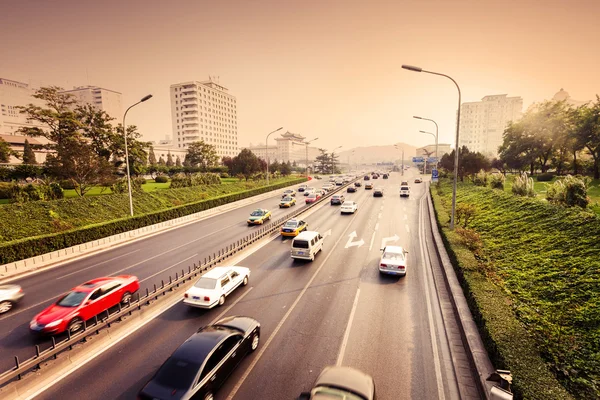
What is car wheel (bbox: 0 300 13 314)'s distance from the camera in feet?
42.5

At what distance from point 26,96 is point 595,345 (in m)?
249

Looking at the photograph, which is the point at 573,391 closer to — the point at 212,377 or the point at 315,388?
the point at 315,388

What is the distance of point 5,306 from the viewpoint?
1311cm

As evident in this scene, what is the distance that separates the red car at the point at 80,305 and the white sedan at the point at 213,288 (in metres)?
3.26

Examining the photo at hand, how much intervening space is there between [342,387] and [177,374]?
4196 mm

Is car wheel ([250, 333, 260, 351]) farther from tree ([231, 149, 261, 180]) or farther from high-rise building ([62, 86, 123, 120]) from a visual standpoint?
high-rise building ([62, 86, 123, 120])

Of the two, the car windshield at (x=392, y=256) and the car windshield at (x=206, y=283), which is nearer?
the car windshield at (x=206, y=283)

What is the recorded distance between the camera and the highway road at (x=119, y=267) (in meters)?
11.1

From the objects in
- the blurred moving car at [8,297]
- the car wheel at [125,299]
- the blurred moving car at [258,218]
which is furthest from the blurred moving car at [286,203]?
the blurred moving car at [8,297]

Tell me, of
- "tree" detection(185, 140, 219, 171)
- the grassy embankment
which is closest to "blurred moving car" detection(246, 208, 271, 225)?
the grassy embankment

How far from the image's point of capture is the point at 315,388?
22.8ft

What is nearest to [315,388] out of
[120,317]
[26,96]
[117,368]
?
[117,368]

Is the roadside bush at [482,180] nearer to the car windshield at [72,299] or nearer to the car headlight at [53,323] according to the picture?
the car windshield at [72,299]

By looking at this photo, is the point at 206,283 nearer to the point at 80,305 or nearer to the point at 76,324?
the point at 80,305
